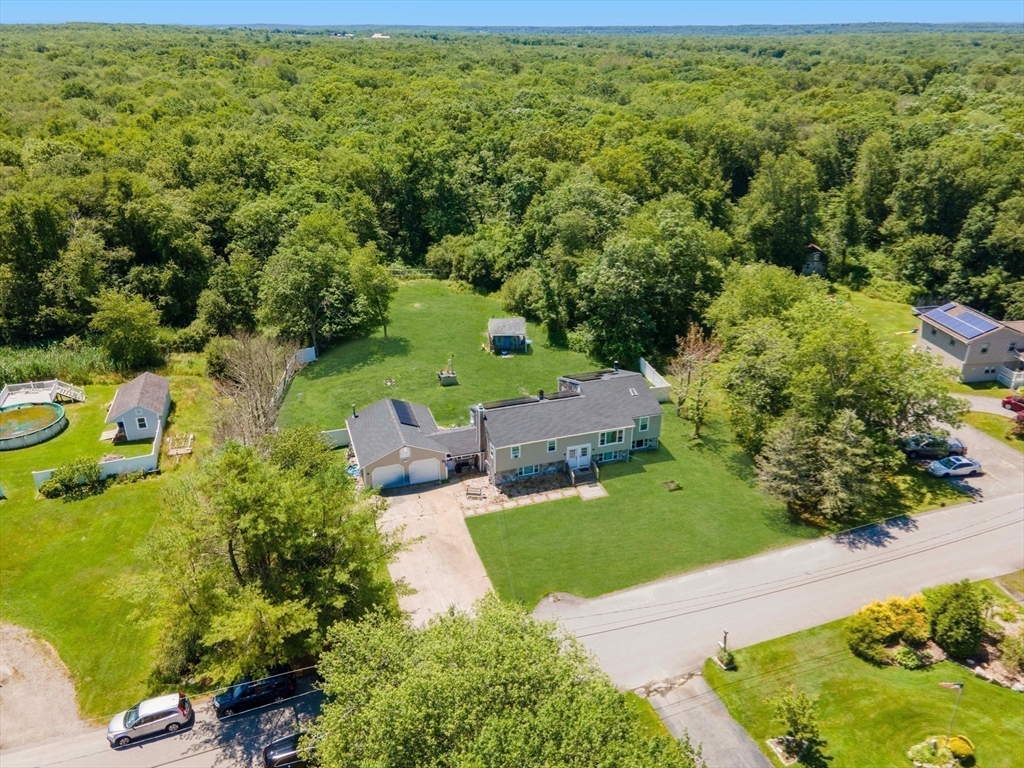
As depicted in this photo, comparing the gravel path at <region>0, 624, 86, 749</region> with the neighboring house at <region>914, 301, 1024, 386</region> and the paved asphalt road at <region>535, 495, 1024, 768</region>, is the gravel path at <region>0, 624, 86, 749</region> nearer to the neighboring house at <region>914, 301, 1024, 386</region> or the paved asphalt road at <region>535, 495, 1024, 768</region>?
the paved asphalt road at <region>535, 495, 1024, 768</region>

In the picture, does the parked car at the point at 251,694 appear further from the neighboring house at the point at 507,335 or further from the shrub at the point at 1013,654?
the neighboring house at the point at 507,335

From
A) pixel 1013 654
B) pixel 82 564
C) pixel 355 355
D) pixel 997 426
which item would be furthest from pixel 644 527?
pixel 355 355

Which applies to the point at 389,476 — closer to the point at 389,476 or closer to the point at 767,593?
the point at 389,476

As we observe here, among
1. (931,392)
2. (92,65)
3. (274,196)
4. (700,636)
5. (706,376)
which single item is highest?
(92,65)

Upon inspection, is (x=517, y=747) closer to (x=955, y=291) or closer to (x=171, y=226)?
(x=171, y=226)

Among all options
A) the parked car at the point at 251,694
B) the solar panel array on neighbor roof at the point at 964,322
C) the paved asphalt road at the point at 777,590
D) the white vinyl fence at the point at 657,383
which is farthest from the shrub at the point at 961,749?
the solar panel array on neighbor roof at the point at 964,322

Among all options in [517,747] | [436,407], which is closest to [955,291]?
[436,407]
